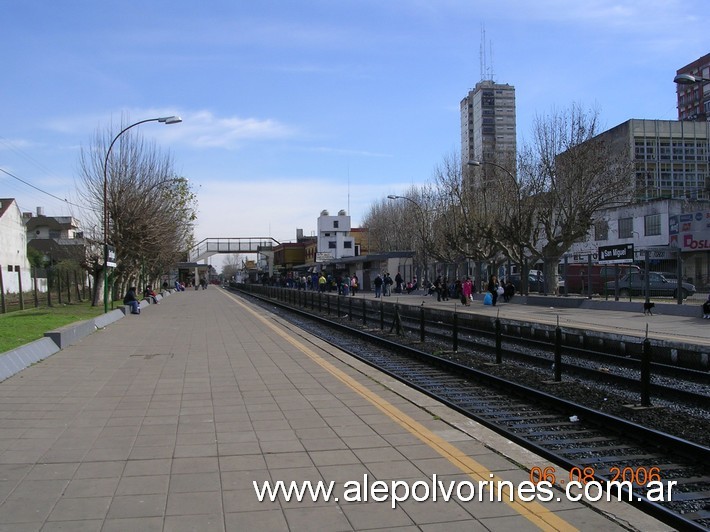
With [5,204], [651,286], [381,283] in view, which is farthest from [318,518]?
[5,204]

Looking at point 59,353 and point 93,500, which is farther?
point 59,353

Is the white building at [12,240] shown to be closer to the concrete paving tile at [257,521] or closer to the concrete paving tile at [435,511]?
the concrete paving tile at [257,521]

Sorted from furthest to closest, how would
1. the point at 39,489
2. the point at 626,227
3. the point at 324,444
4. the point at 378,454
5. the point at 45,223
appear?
the point at 45,223
the point at 626,227
the point at 324,444
the point at 378,454
the point at 39,489

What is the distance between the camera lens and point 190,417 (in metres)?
7.51

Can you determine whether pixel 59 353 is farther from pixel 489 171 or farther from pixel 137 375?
pixel 489 171

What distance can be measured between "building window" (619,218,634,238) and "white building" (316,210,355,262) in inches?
2377

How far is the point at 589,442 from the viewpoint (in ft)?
22.7

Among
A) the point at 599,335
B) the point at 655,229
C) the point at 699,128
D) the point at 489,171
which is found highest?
the point at 699,128

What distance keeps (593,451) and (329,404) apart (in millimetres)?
3175

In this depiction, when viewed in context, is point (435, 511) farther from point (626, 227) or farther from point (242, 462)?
point (626, 227)

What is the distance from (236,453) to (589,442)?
3740 mm

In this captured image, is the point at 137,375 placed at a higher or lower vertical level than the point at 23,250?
lower

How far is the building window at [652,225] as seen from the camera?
164 ft

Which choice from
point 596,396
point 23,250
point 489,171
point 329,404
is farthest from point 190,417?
point 23,250
